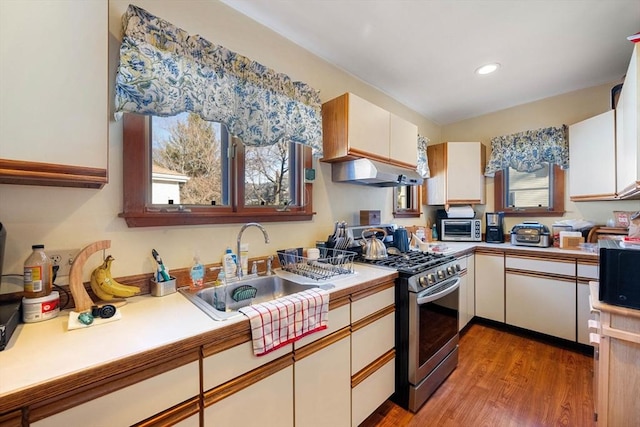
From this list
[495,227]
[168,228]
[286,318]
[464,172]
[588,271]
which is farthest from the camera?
[464,172]

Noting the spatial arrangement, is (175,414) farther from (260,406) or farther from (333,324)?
(333,324)

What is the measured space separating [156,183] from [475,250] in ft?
10.2

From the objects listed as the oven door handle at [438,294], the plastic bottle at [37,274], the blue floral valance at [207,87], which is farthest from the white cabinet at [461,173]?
the plastic bottle at [37,274]

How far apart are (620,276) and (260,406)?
184 cm

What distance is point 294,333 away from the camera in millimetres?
1150

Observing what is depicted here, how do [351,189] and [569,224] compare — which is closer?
[351,189]

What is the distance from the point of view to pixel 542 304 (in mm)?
2557

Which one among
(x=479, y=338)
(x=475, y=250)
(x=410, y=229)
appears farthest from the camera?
(x=410, y=229)

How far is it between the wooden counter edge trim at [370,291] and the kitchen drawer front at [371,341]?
18cm

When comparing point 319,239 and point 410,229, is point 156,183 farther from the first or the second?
point 410,229

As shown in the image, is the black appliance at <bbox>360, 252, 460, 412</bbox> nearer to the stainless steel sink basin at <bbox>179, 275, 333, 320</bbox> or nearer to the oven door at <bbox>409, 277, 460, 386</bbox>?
the oven door at <bbox>409, 277, 460, 386</bbox>

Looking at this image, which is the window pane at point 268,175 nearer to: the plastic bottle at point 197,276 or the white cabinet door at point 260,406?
the plastic bottle at point 197,276

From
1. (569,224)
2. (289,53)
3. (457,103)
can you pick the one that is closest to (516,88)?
(457,103)

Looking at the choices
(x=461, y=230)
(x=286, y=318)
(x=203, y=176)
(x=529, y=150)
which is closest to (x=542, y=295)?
(x=461, y=230)
